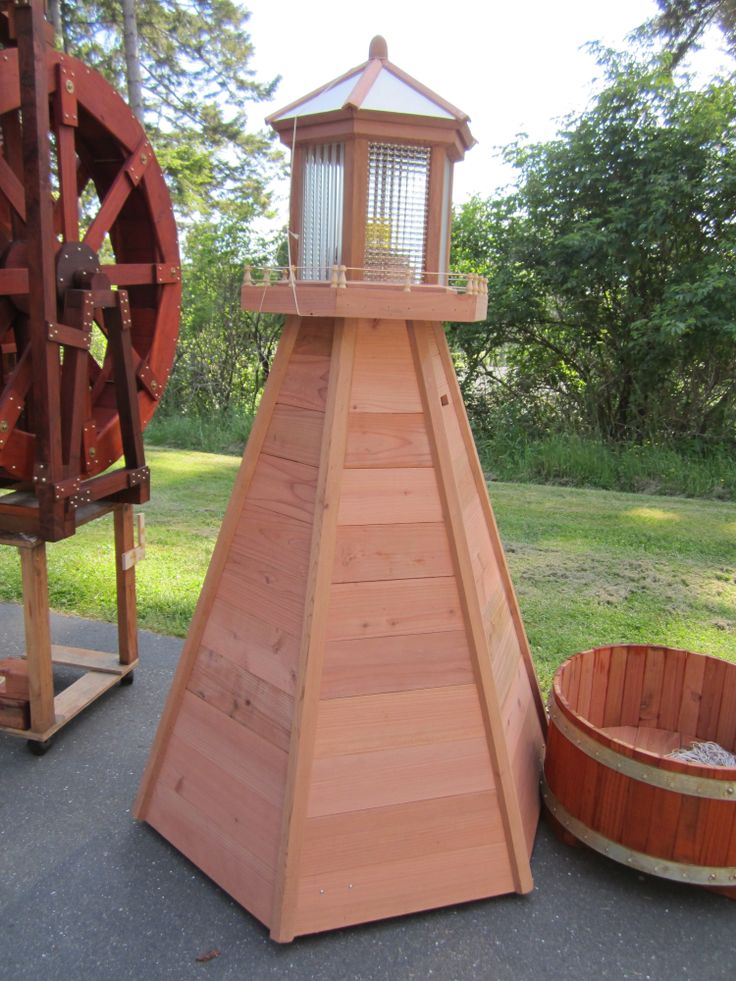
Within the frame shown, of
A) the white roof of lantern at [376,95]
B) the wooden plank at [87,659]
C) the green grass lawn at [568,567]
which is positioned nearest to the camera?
the white roof of lantern at [376,95]

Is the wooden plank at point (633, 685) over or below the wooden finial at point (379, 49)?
below

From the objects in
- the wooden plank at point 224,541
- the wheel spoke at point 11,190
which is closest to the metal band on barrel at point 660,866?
the wooden plank at point 224,541

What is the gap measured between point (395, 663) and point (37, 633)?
1.58 meters

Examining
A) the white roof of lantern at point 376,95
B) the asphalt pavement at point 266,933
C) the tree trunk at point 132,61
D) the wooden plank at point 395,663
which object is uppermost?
the tree trunk at point 132,61

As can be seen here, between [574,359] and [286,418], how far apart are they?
724 cm

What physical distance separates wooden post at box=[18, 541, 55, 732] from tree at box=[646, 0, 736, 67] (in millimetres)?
8637

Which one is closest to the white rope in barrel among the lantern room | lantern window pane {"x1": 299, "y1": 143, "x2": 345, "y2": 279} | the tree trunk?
the lantern room

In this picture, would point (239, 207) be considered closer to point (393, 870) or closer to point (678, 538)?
point (678, 538)

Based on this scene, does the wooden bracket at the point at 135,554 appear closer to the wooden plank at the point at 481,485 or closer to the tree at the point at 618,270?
the wooden plank at the point at 481,485

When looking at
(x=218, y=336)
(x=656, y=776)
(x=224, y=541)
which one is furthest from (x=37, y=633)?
(x=218, y=336)

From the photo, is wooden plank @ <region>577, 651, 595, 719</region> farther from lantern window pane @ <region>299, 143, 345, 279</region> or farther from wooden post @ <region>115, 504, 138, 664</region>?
wooden post @ <region>115, 504, 138, 664</region>

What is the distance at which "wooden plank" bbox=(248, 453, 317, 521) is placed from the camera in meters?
2.14

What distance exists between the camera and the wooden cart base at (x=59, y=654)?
292 cm

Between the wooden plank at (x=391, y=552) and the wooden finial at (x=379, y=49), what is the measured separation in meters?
1.30
